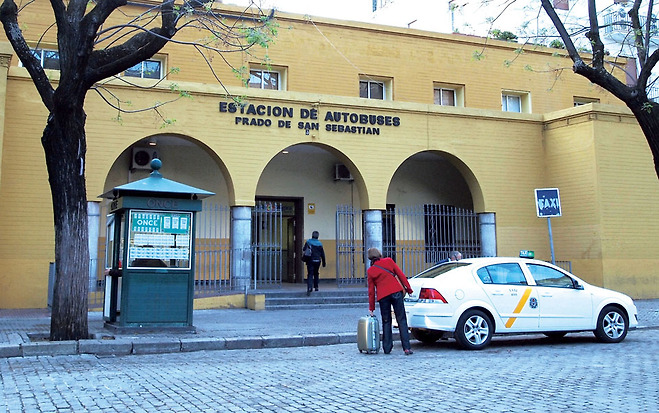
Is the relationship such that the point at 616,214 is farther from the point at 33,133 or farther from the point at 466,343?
the point at 33,133

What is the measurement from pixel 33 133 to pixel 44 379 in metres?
9.01

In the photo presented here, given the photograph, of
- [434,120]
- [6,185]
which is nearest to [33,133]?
[6,185]

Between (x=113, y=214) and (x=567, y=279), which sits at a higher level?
(x=113, y=214)

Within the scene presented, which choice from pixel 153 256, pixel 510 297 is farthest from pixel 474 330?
pixel 153 256

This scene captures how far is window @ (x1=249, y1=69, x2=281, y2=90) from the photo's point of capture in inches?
774

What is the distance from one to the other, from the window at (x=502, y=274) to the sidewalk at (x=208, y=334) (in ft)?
8.17

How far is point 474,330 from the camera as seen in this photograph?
9727 mm

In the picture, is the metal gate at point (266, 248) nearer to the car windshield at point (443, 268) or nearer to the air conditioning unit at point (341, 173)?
the air conditioning unit at point (341, 173)

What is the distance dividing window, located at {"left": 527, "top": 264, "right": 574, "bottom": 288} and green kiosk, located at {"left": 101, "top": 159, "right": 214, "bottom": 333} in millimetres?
5601

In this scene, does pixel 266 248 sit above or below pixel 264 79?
below

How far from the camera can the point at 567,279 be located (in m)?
10.5

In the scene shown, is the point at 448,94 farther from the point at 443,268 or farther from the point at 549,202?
the point at 443,268

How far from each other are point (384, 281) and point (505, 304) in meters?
2.09

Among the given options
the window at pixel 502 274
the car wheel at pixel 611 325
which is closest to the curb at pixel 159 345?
the window at pixel 502 274
